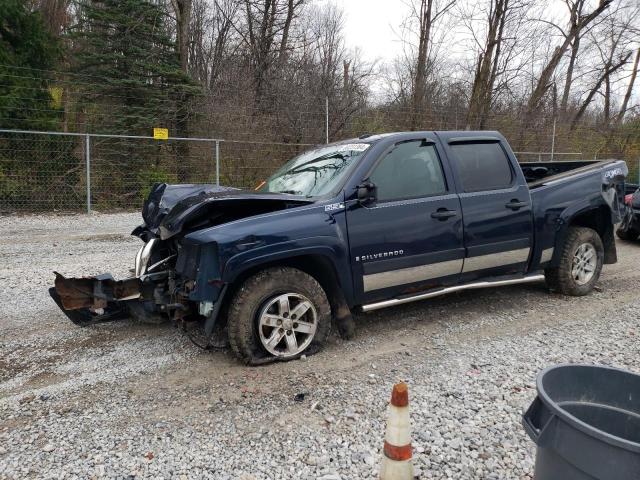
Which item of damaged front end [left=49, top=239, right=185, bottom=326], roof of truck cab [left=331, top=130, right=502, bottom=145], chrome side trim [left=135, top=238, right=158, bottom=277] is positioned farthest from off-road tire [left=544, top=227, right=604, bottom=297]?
chrome side trim [left=135, top=238, right=158, bottom=277]

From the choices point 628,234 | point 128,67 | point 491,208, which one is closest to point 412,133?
point 491,208

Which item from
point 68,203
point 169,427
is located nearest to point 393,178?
point 169,427

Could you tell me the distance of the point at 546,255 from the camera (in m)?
5.10

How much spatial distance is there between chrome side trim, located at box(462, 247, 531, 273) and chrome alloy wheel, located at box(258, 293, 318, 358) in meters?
1.67

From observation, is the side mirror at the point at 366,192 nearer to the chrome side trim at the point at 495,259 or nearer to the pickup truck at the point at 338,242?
the pickup truck at the point at 338,242

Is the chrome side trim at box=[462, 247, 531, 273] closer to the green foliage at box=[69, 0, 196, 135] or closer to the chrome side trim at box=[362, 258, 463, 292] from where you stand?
the chrome side trim at box=[362, 258, 463, 292]

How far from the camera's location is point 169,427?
9.48 ft

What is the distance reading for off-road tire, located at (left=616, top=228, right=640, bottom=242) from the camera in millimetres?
9016

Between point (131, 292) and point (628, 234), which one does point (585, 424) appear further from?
point (628, 234)

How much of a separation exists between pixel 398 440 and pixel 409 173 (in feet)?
8.69

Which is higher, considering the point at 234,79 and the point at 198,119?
the point at 234,79

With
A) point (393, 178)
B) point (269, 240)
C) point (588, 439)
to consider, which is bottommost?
point (588, 439)

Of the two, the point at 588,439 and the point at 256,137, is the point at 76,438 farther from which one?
the point at 256,137

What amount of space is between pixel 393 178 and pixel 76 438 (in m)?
3.06
